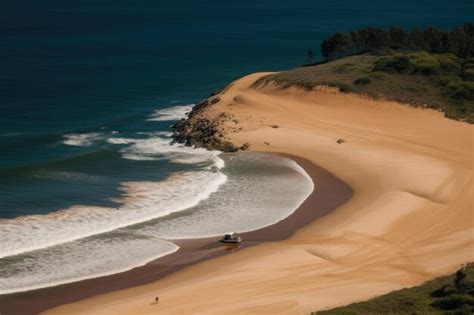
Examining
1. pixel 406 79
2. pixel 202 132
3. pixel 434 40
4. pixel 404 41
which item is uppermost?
pixel 404 41

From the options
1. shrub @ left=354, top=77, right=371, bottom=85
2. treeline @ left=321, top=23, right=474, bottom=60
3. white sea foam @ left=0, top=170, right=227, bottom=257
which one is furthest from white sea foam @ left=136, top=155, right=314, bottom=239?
treeline @ left=321, top=23, right=474, bottom=60

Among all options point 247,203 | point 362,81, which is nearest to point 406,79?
point 362,81

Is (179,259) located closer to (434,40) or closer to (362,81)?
(362,81)

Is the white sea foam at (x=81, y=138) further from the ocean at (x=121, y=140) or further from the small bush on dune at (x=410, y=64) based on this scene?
the small bush on dune at (x=410, y=64)

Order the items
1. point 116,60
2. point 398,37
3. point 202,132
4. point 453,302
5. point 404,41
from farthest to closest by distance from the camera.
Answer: point 116,60, point 398,37, point 404,41, point 202,132, point 453,302

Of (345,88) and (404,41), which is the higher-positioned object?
(404,41)

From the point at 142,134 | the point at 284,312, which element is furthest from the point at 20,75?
the point at 284,312

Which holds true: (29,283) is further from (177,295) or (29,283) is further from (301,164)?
(301,164)
